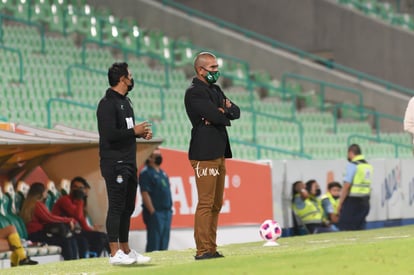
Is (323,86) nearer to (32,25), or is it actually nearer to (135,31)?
(135,31)

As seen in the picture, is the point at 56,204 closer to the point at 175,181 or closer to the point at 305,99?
the point at 175,181

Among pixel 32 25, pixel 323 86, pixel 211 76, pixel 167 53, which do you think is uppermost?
pixel 32 25

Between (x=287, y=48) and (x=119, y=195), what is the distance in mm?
21277

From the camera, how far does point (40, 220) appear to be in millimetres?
17047

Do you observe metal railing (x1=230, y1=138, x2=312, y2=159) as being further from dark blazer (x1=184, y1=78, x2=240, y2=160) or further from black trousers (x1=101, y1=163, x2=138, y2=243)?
black trousers (x1=101, y1=163, x2=138, y2=243)

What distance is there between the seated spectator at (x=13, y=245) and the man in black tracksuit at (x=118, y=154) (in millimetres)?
4663

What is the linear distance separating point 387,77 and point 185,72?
6.47 meters

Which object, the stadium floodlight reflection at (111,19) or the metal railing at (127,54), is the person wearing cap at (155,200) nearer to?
the metal railing at (127,54)

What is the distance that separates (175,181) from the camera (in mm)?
20078

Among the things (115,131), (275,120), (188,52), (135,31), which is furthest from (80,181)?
(188,52)

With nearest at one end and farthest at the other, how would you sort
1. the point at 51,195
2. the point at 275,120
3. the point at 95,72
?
1. the point at 51,195
2. the point at 95,72
3. the point at 275,120

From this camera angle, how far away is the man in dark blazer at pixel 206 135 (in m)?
11.4

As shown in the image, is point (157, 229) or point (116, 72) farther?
point (157, 229)

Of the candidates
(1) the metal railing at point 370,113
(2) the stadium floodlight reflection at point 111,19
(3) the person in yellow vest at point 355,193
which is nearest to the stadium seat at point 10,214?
(3) the person in yellow vest at point 355,193
